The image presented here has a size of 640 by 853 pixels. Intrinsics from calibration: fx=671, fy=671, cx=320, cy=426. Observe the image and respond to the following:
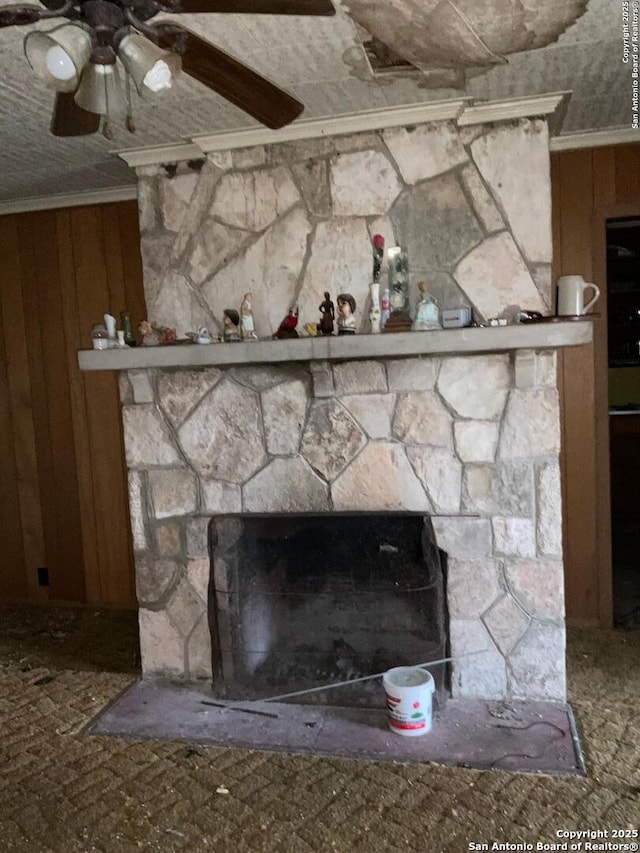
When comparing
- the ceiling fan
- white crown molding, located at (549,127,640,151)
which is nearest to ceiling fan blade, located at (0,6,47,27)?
the ceiling fan

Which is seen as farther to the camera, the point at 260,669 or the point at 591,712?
the point at 260,669

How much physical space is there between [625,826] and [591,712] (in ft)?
2.03

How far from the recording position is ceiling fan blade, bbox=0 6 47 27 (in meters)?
1.25

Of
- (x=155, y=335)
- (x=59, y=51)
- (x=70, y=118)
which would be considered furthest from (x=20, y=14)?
(x=155, y=335)

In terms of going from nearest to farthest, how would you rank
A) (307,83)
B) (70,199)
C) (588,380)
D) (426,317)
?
1. (307,83)
2. (426,317)
3. (588,380)
4. (70,199)

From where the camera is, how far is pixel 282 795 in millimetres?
2053

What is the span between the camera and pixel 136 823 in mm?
1971

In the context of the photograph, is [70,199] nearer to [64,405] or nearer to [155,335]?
[64,405]

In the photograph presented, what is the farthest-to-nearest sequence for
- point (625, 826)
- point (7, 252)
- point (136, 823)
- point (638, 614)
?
point (7, 252) → point (638, 614) → point (136, 823) → point (625, 826)

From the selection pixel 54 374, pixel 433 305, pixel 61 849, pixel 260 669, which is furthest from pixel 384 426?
pixel 54 374

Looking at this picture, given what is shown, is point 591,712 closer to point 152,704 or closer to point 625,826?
point 625,826

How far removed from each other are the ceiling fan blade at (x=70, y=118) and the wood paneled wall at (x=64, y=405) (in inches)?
68.9

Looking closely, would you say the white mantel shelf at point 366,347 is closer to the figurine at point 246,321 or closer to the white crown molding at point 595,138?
the figurine at point 246,321

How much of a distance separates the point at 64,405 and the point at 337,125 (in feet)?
7.01
